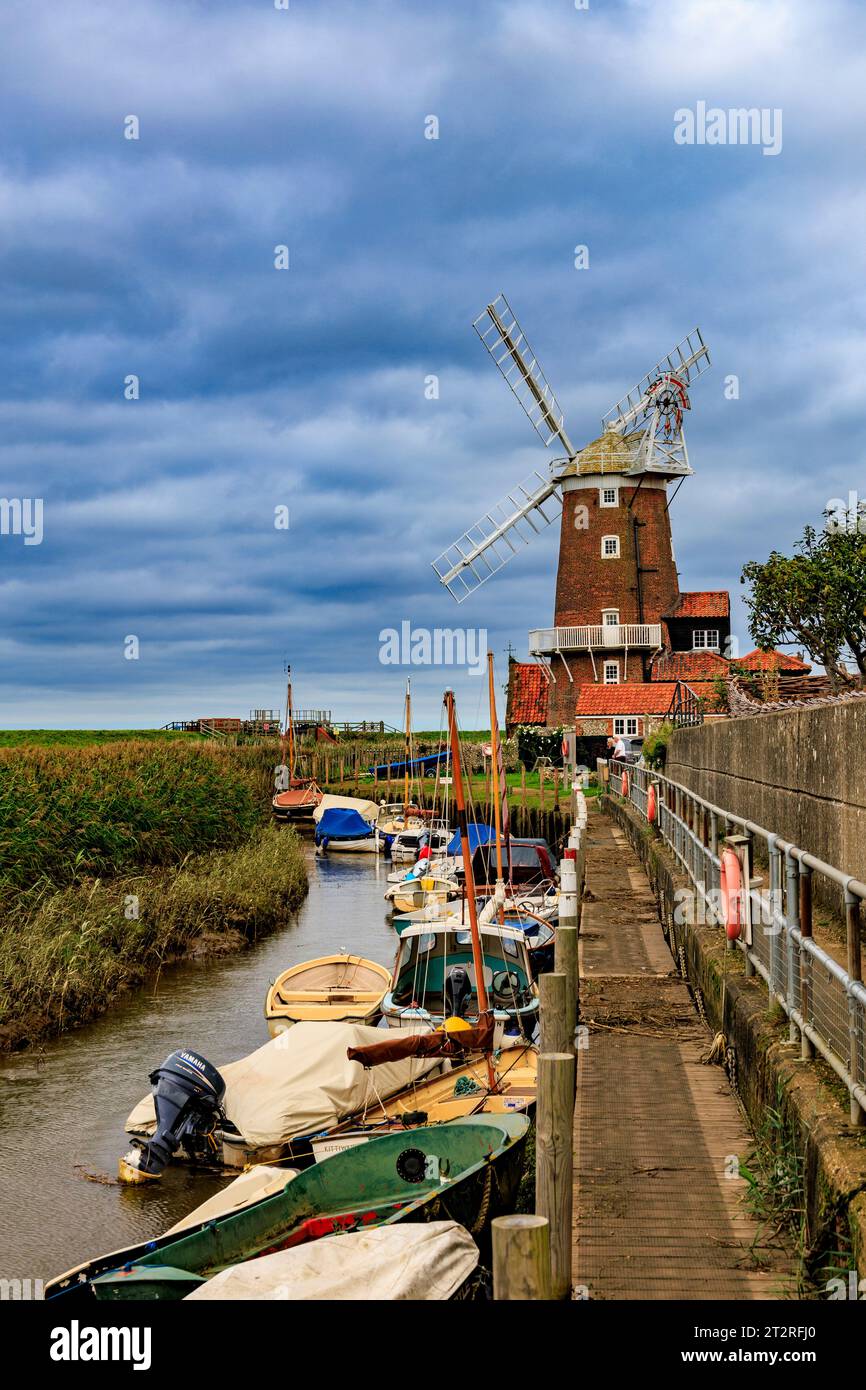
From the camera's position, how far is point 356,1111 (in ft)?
45.2

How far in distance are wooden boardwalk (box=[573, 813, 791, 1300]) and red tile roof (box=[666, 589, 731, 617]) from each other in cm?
4892

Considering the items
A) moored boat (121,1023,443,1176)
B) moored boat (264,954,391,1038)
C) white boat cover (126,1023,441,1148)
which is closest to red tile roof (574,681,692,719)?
moored boat (264,954,391,1038)

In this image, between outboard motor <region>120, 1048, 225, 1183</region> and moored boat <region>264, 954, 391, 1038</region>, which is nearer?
outboard motor <region>120, 1048, 225, 1183</region>

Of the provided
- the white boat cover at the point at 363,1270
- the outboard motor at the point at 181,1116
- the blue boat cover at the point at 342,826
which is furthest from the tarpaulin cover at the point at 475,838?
the white boat cover at the point at 363,1270

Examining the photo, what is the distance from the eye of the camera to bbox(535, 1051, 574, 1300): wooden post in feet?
20.8

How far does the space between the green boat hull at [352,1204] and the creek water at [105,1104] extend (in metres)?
2.73

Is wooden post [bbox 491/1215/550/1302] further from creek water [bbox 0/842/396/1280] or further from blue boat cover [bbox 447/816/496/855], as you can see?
blue boat cover [bbox 447/816/496/855]

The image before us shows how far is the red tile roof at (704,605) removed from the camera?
60938mm

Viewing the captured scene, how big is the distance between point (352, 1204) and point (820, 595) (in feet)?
77.5

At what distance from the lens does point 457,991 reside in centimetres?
1770

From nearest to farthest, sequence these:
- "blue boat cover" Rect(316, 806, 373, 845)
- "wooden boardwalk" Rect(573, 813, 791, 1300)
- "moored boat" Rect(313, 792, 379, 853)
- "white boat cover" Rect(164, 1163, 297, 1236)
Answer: "wooden boardwalk" Rect(573, 813, 791, 1300) < "white boat cover" Rect(164, 1163, 297, 1236) < "moored boat" Rect(313, 792, 379, 853) < "blue boat cover" Rect(316, 806, 373, 845)

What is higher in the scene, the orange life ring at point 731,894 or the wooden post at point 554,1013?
the orange life ring at point 731,894

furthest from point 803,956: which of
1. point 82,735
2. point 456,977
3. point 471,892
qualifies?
point 82,735

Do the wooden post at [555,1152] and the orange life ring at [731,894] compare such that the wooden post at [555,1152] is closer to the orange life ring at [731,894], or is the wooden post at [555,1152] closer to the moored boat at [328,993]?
the orange life ring at [731,894]
